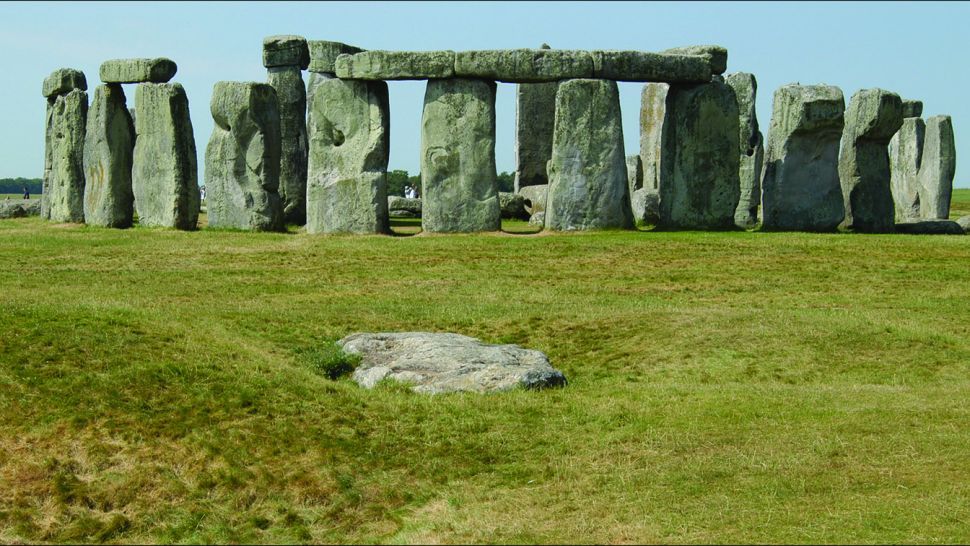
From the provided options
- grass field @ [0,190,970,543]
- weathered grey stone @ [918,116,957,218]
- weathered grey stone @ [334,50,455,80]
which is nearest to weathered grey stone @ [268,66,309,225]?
weathered grey stone @ [334,50,455,80]

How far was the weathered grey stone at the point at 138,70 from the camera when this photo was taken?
29609mm

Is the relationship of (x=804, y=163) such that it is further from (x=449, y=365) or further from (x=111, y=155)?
(x=449, y=365)

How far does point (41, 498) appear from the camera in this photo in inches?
438

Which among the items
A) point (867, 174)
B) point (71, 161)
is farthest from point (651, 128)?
point (71, 161)

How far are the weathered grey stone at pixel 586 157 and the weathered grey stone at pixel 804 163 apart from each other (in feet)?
11.7

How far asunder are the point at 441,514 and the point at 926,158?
28.1 metres

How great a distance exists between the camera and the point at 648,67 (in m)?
27.8

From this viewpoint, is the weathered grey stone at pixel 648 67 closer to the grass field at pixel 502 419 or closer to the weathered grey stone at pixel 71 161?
the grass field at pixel 502 419

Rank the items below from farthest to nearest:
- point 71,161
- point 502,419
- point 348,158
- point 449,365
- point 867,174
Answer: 1. point 71,161
2. point 867,174
3. point 348,158
4. point 449,365
5. point 502,419

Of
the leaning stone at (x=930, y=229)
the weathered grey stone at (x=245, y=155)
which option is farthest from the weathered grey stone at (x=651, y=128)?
the weathered grey stone at (x=245, y=155)

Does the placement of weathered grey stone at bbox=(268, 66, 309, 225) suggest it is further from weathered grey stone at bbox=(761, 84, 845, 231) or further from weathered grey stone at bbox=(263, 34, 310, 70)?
weathered grey stone at bbox=(761, 84, 845, 231)

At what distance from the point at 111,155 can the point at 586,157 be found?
10.9 meters

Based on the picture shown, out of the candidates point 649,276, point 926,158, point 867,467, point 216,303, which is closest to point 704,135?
point 649,276

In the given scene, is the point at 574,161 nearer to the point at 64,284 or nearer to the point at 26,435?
the point at 64,284
